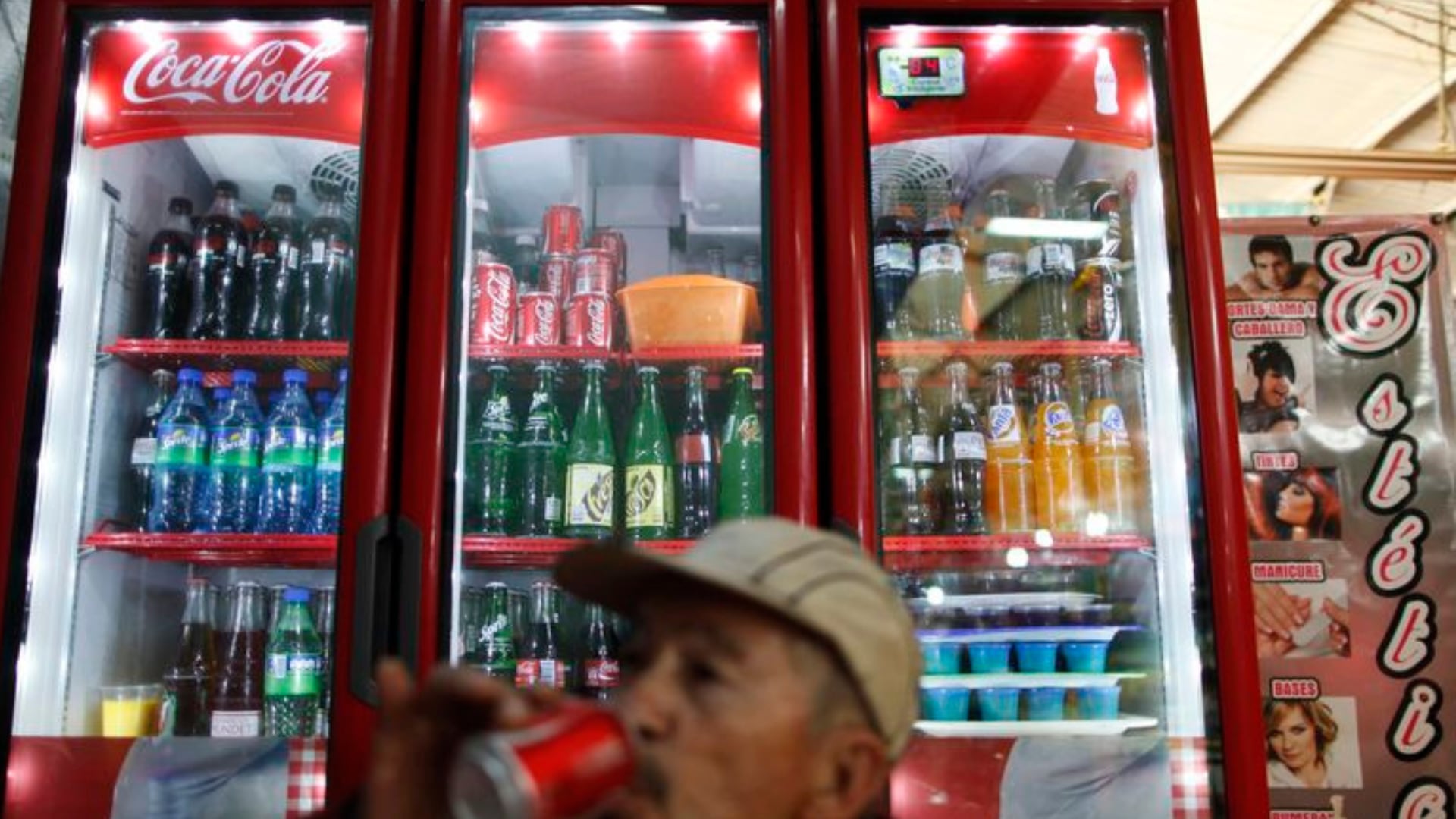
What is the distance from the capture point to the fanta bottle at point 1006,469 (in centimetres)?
253

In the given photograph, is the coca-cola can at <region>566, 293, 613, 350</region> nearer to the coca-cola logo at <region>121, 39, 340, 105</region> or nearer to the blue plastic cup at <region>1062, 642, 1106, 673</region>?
the coca-cola logo at <region>121, 39, 340, 105</region>

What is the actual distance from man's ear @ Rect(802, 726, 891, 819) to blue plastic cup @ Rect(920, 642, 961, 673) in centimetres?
133

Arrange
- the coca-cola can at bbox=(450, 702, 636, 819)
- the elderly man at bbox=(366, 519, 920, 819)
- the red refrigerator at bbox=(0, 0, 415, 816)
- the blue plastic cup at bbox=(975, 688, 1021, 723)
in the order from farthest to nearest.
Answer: the blue plastic cup at bbox=(975, 688, 1021, 723) < the red refrigerator at bbox=(0, 0, 415, 816) < the elderly man at bbox=(366, 519, 920, 819) < the coca-cola can at bbox=(450, 702, 636, 819)

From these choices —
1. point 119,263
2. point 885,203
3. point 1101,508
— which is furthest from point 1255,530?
point 119,263

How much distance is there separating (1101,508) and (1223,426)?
1.24 feet

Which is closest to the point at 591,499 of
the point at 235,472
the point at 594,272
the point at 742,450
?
the point at 742,450

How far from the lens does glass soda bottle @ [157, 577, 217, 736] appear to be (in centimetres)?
245

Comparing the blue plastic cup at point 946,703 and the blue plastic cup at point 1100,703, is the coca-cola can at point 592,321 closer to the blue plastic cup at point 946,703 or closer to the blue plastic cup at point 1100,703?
the blue plastic cup at point 946,703

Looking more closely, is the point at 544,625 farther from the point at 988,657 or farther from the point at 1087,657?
the point at 1087,657

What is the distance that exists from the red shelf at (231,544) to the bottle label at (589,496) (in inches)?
18.2

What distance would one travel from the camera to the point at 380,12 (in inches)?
90.2

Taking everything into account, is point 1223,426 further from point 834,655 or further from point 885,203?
point 834,655

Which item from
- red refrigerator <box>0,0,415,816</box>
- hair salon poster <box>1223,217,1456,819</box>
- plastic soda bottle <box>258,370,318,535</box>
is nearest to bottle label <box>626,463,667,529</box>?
red refrigerator <box>0,0,415,816</box>

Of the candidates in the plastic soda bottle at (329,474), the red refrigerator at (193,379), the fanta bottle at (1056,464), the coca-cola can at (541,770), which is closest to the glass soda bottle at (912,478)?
the fanta bottle at (1056,464)
